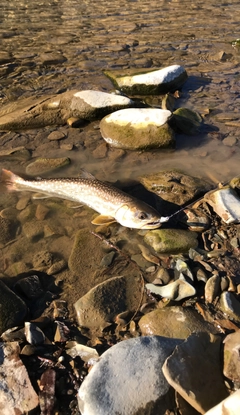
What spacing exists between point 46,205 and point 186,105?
4.74 m

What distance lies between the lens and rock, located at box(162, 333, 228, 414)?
2.95m

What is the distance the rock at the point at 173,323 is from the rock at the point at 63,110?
525cm

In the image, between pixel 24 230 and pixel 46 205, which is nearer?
pixel 24 230

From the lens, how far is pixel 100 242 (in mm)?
5273

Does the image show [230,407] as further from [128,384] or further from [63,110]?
[63,110]

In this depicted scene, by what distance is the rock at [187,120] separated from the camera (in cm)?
781

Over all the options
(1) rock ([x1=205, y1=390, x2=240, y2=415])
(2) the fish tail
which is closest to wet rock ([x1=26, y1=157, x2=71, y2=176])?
(2) the fish tail

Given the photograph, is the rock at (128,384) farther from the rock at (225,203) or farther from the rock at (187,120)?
the rock at (187,120)

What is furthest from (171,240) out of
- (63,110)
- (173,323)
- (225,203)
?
(63,110)

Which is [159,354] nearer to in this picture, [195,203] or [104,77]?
[195,203]

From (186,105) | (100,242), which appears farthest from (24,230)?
(186,105)

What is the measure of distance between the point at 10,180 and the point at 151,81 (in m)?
4.75

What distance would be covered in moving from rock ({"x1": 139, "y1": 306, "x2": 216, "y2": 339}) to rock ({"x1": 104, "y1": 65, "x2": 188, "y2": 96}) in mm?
6532

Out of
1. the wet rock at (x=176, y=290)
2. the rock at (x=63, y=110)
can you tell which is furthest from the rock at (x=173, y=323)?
the rock at (x=63, y=110)
